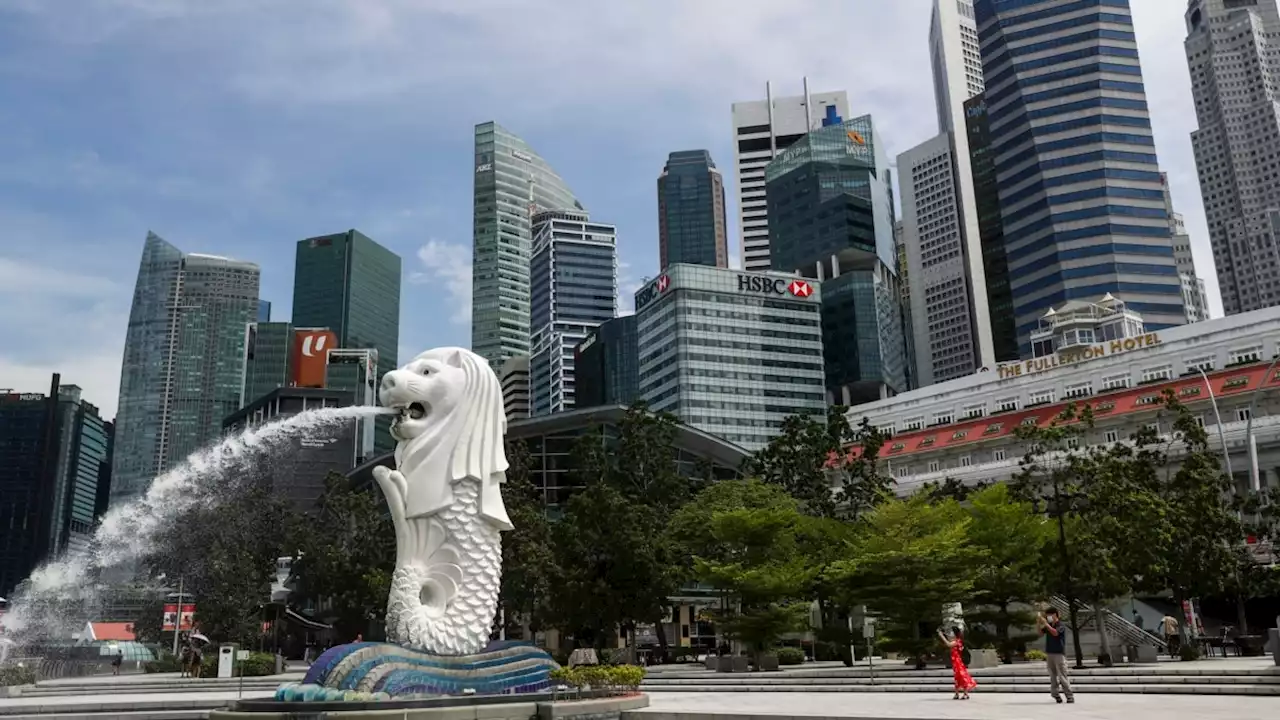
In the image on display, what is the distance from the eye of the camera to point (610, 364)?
172 m

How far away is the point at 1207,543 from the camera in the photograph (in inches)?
1369

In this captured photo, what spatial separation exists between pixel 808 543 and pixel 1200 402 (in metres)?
34.5

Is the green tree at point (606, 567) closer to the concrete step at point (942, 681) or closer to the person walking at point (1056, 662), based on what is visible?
the concrete step at point (942, 681)

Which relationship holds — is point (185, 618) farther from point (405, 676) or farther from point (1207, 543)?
point (1207, 543)

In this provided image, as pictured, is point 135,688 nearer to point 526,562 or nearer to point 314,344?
point 526,562

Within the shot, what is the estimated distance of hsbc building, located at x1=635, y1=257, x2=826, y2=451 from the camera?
436 feet

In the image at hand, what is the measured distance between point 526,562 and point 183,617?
2326 cm

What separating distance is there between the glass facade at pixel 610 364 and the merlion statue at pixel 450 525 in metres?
138

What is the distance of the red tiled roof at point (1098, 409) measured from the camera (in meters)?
64.0

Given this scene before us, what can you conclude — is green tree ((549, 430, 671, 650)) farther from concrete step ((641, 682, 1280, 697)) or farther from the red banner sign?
the red banner sign

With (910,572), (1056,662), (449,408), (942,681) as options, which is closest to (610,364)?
(910,572)

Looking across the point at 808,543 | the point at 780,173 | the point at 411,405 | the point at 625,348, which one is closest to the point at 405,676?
the point at 411,405

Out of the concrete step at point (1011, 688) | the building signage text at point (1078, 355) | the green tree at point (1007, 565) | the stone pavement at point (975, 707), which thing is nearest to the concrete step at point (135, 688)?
the concrete step at point (1011, 688)

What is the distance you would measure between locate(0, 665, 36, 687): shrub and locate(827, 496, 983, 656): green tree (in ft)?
95.6
